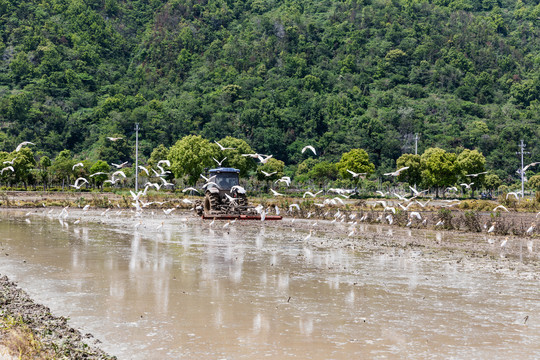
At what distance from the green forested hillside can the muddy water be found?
3909 inches

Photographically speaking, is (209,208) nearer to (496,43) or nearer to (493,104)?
(493,104)

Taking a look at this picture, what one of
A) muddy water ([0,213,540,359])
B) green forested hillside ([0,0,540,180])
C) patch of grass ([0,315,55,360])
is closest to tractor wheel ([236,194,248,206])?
muddy water ([0,213,540,359])

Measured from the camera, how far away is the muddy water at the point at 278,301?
9047 mm

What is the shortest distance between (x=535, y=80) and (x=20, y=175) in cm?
13747

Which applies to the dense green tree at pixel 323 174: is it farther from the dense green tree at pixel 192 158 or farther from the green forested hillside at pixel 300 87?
the green forested hillside at pixel 300 87

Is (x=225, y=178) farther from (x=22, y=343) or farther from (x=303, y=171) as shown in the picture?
(x=303, y=171)

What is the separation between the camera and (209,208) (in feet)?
119

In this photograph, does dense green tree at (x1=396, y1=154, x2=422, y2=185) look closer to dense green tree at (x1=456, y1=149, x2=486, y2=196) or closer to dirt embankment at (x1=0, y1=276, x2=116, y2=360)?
dense green tree at (x1=456, y1=149, x2=486, y2=196)

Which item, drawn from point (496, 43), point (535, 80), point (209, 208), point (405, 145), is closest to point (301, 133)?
point (405, 145)

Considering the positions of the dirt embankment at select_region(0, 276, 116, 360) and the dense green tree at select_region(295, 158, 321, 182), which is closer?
the dirt embankment at select_region(0, 276, 116, 360)

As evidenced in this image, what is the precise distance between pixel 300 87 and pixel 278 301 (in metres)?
163

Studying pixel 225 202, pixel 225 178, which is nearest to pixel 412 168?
pixel 225 178

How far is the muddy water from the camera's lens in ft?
29.7

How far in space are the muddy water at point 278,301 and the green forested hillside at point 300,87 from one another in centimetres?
9928
